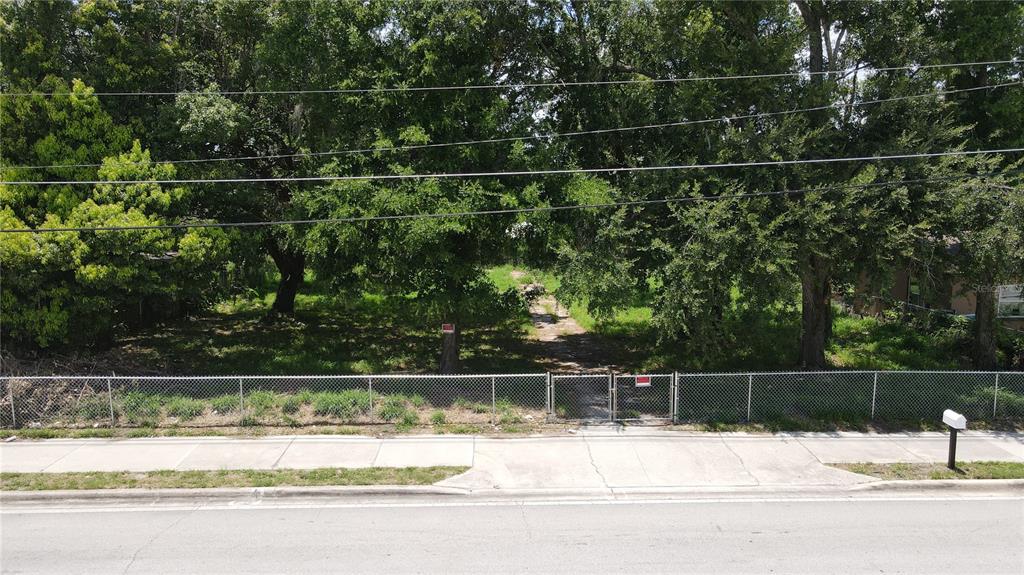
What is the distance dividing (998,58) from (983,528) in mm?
11412

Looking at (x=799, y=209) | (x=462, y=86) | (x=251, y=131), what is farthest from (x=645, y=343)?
(x=251, y=131)

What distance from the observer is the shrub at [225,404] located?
40.3 ft

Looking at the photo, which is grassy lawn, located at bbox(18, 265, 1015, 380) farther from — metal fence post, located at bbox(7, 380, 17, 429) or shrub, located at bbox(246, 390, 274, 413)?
shrub, located at bbox(246, 390, 274, 413)

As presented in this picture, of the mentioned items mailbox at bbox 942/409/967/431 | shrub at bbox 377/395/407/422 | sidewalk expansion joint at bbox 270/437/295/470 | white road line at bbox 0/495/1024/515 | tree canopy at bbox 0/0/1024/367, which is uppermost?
tree canopy at bbox 0/0/1024/367

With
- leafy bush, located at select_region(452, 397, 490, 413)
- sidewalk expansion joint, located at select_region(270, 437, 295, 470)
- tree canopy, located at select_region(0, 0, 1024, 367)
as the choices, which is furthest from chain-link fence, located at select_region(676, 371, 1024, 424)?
sidewalk expansion joint, located at select_region(270, 437, 295, 470)

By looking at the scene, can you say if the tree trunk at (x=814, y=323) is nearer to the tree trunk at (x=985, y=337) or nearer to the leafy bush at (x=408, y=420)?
the tree trunk at (x=985, y=337)

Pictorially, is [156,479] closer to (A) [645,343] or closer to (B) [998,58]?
(A) [645,343]

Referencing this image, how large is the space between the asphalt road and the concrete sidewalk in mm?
855

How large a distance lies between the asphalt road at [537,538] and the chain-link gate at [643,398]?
352cm

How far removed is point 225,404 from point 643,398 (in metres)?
8.53

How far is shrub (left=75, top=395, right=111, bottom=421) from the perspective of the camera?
11941 mm

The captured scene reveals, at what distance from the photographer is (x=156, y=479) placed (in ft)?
30.9

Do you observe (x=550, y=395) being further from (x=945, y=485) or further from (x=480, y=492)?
(x=945, y=485)

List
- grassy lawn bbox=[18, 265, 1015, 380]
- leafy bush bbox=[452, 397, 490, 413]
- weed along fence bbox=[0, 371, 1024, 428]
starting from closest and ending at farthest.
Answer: weed along fence bbox=[0, 371, 1024, 428], leafy bush bbox=[452, 397, 490, 413], grassy lawn bbox=[18, 265, 1015, 380]
